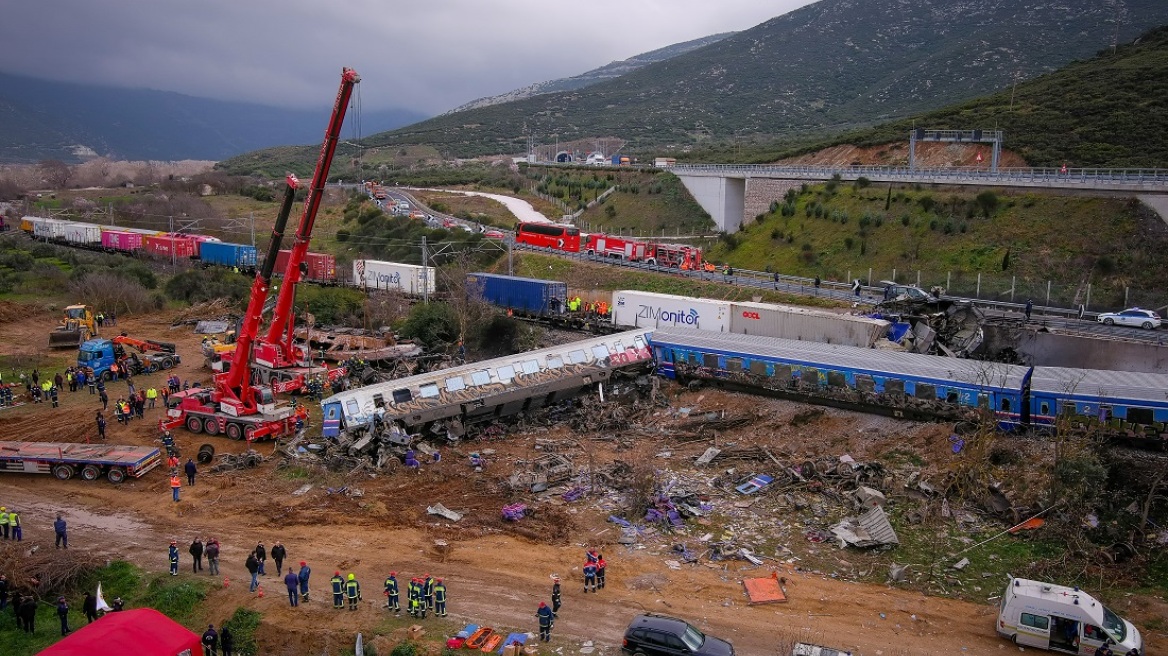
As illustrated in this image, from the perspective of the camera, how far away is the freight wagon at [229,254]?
59.6m

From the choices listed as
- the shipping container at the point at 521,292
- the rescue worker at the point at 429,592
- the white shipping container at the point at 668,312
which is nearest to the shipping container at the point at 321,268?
the shipping container at the point at 521,292

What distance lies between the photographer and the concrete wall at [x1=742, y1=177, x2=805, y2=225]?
62.5 metres

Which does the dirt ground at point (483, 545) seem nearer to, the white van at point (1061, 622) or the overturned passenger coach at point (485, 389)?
the white van at point (1061, 622)

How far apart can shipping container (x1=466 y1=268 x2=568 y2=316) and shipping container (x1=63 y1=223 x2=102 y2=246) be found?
150 feet

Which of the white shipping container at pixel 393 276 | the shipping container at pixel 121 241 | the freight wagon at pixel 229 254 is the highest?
the shipping container at pixel 121 241

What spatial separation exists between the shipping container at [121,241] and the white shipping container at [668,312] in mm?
49600

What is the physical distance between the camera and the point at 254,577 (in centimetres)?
1766

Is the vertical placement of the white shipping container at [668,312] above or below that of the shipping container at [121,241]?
below

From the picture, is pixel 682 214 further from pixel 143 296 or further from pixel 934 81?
pixel 934 81

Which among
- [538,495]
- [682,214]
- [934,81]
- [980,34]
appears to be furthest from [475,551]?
[980,34]

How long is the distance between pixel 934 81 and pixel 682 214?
86165mm

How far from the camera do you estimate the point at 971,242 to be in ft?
150

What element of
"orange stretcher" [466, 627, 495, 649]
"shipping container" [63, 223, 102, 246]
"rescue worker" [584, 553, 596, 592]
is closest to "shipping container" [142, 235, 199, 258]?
"shipping container" [63, 223, 102, 246]

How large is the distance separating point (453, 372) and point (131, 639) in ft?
49.0
